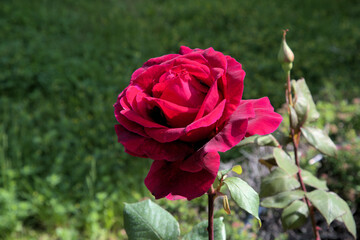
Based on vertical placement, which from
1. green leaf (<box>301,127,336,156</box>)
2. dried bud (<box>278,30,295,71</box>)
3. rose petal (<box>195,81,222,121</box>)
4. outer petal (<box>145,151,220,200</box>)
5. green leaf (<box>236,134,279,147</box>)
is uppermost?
rose petal (<box>195,81,222,121</box>)

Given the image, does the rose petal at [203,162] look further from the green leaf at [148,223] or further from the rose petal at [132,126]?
the green leaf at [148,223]

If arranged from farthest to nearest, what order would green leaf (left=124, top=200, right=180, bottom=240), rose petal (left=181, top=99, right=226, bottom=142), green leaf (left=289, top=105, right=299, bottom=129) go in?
green leaf (left=289, top=105, right=299, bottom=129), green leaf (left=124, top=200, right=180, bottom=240), rose petal (left=181, top=99, right=226, bottom=142)

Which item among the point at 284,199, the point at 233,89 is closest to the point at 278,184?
the point at 284,199

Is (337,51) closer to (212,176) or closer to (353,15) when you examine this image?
(353,15)

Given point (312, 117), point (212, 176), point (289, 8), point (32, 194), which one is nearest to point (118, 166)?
point (32, 194)

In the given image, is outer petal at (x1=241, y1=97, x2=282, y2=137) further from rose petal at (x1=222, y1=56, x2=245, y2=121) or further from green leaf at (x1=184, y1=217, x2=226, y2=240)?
green leaf at (x1=184, y1=217, x2=226, y2=240)

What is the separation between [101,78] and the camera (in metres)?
3.36

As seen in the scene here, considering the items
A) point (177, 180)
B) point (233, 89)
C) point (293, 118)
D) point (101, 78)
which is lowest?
point (101, 78)

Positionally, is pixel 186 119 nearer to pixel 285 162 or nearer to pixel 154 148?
pixel 154 148

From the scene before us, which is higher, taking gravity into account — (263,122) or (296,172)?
(263,122)

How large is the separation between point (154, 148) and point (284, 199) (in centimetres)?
50

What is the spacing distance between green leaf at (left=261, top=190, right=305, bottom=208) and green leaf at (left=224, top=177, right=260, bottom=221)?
1.14ft

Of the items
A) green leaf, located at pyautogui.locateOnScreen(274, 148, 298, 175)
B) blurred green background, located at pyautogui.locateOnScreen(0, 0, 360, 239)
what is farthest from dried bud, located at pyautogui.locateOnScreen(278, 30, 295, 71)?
blurred green background, located at pyautogui.locateOnScreen(0, 0, 360, 239)

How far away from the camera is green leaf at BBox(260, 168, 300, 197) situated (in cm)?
91
